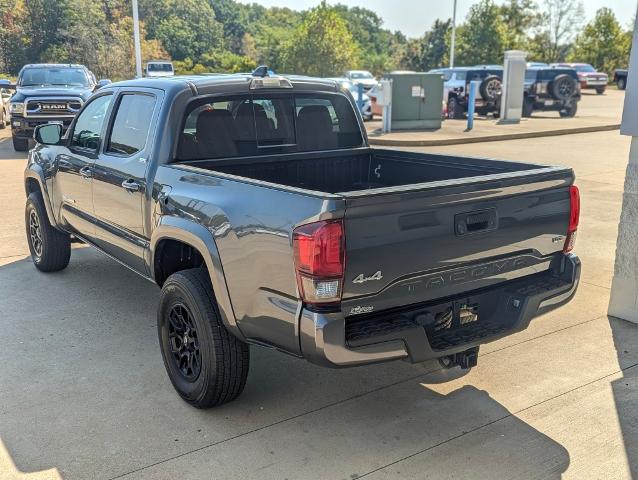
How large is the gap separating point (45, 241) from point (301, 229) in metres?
3.97

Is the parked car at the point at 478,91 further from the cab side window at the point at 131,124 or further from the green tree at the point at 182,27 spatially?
the green tree at the point at 182,27

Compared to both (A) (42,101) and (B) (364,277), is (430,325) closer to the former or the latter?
(B) (364,277)

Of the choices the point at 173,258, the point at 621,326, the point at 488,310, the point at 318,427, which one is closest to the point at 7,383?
the point at 173,258

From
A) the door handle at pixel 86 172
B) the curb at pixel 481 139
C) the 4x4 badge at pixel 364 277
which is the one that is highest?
the door handle at pixel 86 172

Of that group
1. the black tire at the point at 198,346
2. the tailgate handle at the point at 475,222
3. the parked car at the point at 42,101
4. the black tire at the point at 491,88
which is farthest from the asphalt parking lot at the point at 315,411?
the black tire at the point at 491,88

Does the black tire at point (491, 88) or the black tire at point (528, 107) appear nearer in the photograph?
the black tire at point (491, 88)

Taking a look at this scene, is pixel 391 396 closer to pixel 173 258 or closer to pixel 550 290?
pixel 550 290

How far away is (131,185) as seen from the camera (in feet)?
13.8

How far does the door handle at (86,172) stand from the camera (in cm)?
486

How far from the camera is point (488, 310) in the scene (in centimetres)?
345

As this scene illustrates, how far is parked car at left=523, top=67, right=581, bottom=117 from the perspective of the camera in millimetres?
23000

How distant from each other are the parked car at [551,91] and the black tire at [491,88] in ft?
5.73

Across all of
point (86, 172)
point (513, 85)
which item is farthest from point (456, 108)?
point (86, 172)

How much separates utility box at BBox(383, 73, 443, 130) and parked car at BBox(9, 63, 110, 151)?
7.93m
